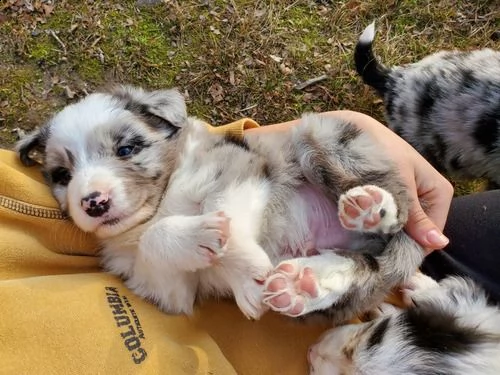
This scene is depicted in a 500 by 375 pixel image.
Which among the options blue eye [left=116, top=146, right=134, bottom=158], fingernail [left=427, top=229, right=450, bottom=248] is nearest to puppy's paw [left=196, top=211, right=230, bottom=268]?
blue eye [left=116, top=146, right=134, bottom=158]

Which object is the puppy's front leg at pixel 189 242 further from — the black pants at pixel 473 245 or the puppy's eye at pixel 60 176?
the black pants at pixel 473 245

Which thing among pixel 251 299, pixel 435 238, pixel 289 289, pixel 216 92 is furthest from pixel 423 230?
pixel 216 92

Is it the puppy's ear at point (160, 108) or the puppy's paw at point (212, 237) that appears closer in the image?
the puppy's paw at point (212, 237)

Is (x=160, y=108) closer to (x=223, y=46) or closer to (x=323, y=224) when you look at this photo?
(x=323, y=224)

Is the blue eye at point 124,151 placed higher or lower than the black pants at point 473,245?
higher

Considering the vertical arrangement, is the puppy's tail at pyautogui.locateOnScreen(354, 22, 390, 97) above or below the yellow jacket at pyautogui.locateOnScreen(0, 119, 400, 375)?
above

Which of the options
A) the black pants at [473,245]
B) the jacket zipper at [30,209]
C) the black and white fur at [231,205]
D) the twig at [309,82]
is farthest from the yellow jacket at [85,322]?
the twig at [309,82]

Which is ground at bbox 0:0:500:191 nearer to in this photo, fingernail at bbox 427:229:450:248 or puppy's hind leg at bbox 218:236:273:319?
fingernail at bbox 427:229:450:248
